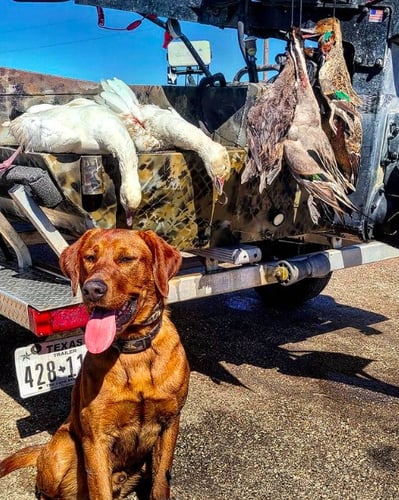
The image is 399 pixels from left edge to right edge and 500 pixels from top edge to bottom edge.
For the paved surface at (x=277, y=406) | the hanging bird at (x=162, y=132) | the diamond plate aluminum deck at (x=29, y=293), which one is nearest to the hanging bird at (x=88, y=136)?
the hanging bird at (x=162, y=132)

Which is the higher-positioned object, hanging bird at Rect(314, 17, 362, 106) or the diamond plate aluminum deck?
hanging bird at Rect(314, 17, 362, 106)

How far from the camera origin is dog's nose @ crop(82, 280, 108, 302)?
250cm

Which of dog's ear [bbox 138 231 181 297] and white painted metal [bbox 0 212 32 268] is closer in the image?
dog's ear [bbox 138 231 181 297]

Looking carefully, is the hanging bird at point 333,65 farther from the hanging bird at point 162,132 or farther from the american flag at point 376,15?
the hanging bird at point 162,132

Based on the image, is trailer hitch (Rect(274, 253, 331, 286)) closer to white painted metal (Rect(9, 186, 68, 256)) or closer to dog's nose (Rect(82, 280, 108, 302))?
white painted metal (Rect(9, 186, 68, 256))

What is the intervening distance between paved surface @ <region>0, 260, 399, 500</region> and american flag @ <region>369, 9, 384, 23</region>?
2.26m

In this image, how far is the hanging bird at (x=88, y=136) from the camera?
329cm

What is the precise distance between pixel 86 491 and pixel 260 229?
1.88m

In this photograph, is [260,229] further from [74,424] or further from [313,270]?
[74,424]

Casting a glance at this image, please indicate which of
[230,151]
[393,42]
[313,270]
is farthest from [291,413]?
[393,42]

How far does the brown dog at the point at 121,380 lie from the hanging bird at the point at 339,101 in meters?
1.31

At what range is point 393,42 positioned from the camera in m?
3.76

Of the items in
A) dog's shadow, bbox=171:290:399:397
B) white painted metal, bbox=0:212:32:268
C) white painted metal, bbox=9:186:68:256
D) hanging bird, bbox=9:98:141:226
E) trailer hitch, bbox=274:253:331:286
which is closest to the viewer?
hanging bird, bbox=9:98:141:226

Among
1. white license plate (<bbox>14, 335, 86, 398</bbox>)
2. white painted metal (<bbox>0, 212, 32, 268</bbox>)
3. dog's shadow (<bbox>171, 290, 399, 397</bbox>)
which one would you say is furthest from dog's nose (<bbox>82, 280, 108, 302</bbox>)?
dog's shadow (<bbox>171, 290, 399, 397</bbox>)
